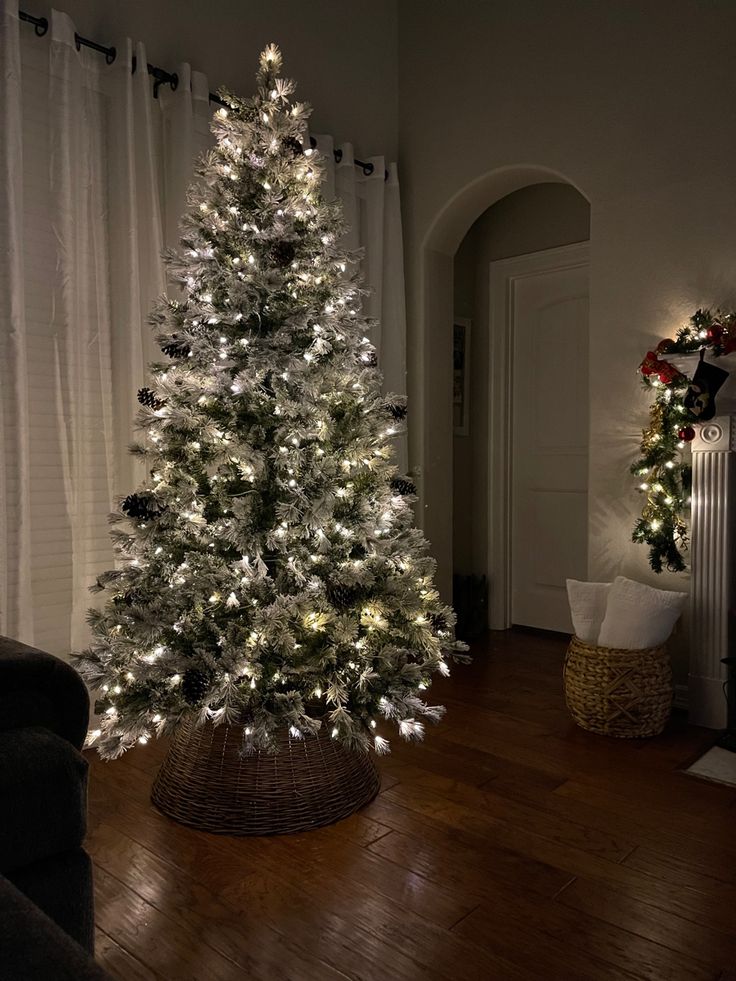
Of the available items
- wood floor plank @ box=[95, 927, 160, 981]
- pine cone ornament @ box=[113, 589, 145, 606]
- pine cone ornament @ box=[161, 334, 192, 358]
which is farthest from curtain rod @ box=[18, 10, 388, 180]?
wood floor plank @ box=[95, 927, 160, 981]

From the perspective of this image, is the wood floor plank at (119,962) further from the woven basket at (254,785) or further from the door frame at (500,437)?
the door frame at (500,437)

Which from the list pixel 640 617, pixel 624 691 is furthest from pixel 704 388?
pixel 624 691

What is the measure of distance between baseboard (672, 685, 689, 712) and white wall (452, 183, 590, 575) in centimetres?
170

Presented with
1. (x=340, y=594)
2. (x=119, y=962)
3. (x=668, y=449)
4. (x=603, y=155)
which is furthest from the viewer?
(x=603, y=155)

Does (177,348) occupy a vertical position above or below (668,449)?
above

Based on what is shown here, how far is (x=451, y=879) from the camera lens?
1885mm

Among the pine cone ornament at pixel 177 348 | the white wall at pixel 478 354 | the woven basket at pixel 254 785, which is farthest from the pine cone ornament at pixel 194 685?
the white wall at pixel 478 354

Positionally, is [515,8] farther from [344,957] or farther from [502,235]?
[344,957]

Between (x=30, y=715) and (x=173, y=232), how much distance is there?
2.25 m

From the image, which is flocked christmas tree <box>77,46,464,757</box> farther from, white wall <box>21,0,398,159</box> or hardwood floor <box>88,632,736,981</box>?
white wall <box>21,0,398,159</box>

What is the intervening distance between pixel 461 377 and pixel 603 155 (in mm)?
1621

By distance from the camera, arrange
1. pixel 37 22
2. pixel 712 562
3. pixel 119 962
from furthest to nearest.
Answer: pixel 712 562
pixel 37 22
pixel 119 962

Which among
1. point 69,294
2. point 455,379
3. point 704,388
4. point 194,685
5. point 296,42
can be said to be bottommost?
point 194,685

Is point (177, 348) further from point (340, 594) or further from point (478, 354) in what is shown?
point (478, 354)
